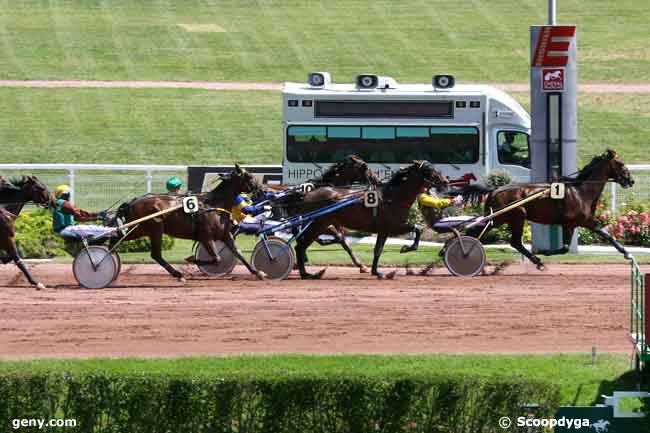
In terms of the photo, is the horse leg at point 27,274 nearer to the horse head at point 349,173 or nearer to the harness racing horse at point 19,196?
the harness racing horse at point 19,196

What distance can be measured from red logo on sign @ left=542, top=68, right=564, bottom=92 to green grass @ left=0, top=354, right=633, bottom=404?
8861 mm

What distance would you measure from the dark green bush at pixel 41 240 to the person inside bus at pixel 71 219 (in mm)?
2830

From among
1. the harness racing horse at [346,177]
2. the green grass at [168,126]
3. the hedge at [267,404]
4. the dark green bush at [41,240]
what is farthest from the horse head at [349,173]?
the green grass at [168,126]

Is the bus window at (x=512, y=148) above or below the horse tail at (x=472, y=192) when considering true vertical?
above

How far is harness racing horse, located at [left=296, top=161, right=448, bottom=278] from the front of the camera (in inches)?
739

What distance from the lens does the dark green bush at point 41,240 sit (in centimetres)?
2156

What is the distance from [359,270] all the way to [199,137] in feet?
62.5

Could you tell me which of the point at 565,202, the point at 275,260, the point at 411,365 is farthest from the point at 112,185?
the point at 411,365

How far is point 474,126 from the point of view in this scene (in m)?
26.0

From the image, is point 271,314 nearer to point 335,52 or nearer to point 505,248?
point 505,248

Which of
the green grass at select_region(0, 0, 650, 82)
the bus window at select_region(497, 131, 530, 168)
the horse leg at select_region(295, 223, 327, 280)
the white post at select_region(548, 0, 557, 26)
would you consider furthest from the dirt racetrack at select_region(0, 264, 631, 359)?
the green grass at select_region(0, 0, 650, 82)

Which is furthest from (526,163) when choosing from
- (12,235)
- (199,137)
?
(199,137)

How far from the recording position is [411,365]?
1270cm

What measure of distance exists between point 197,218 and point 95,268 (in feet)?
4.60
